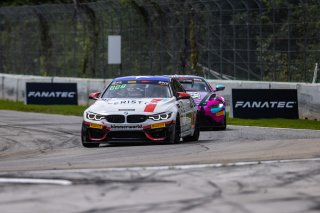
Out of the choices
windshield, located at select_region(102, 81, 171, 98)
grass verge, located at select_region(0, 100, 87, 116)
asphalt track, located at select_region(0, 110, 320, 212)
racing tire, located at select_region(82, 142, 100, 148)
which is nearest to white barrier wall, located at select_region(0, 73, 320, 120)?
grass verge, located at select_region(0, 100, 87, 116)

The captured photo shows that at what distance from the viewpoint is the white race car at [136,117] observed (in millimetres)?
18016

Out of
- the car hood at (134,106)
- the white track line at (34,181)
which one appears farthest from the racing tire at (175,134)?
the white track line at (34,181)

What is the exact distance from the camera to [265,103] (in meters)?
28.0

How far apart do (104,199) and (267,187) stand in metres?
1.84

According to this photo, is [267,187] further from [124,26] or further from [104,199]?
[124,26]

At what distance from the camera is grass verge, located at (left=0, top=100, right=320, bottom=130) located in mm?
25984

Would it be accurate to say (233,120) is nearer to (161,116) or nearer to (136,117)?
(161,116)

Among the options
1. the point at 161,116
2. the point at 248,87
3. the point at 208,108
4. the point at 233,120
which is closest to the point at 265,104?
the point at 233,120

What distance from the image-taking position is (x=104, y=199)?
9742mm

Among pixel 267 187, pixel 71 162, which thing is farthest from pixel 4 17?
pixel 267 187

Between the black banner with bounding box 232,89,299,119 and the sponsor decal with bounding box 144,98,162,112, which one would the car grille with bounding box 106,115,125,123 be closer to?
the sponsor decal with bounding box 144,98,162,112

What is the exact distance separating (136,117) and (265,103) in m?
10.6

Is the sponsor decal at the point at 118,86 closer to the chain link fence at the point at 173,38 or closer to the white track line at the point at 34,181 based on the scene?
the white track line at the point at 34,181

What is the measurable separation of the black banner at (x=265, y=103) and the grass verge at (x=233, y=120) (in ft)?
0.85
